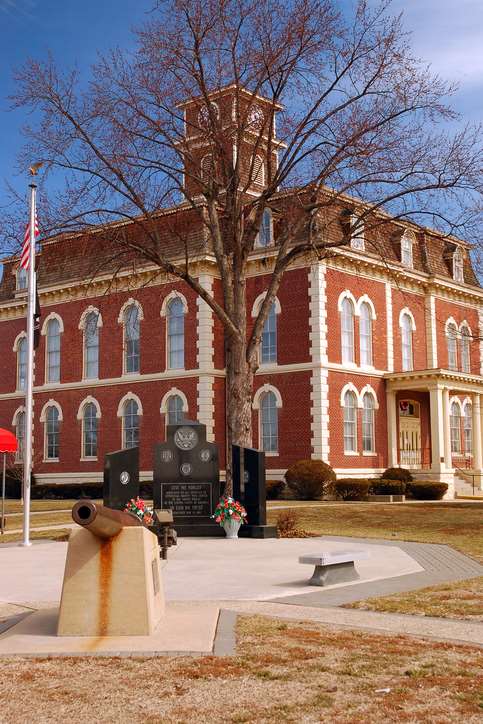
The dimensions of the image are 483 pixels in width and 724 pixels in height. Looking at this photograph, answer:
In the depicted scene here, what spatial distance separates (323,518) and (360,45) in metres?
12.0

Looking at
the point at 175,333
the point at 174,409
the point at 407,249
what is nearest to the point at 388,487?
the point at 174,409

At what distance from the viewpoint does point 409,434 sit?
126 feet

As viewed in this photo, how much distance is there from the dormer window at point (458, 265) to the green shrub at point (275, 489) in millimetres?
13961

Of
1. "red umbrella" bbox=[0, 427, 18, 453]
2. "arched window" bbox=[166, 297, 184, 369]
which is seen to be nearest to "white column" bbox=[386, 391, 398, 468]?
"arched window" bbox=[166, 297, 184, 369]

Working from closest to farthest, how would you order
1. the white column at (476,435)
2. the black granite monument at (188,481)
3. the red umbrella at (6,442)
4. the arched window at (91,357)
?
the black granite monument at (188,481) < the red umbrella at (6,442) < the white column at (476,435) < the arched window at (91,357)

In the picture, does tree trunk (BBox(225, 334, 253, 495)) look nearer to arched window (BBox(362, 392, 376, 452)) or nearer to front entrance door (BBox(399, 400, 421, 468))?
arched window (BBox(362, 392, 376, 452))

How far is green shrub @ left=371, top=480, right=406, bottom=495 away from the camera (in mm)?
33875

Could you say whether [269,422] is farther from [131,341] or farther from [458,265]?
[458,265]

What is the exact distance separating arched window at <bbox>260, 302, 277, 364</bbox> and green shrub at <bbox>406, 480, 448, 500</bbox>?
284 inches

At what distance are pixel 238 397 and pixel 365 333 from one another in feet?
54.9

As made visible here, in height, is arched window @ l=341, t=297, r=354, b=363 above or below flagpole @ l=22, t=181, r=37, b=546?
above

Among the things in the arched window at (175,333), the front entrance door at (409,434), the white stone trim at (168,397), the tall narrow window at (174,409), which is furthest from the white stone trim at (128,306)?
the front entrance door at (409,434)

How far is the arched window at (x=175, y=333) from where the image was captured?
37.9m

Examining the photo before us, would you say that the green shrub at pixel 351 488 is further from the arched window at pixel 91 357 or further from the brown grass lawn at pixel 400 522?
the arched window at pixel 91 357
